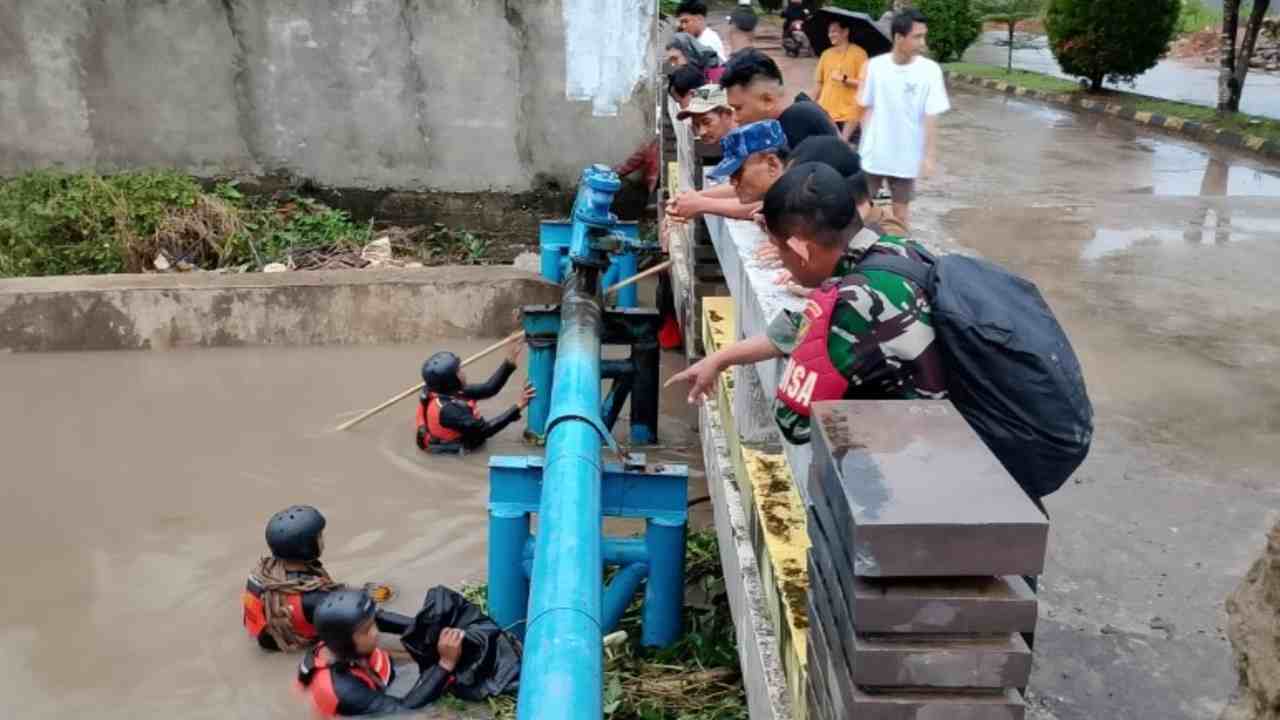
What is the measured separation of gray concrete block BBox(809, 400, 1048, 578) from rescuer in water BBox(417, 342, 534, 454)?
4.44 meters

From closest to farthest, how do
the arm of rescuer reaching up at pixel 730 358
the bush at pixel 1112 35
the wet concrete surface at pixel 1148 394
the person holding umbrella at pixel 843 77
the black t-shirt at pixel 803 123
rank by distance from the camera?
the arm of rescuer reaching up at pixel 730 358, the wet concrete surface at pixel 1148 394, the black t-shirt at pixel 803 123, the person holding umbrella at pixel 843 77, the bush at pixel 1112 35

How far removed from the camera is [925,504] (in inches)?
70.5

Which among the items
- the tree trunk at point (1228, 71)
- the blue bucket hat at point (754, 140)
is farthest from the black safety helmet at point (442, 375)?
the tree trunk at point (1228, 71)

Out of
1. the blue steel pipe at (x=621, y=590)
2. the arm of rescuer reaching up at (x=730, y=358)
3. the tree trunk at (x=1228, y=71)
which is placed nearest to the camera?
the arm of rescuer reaching up at (x=730, y=358)

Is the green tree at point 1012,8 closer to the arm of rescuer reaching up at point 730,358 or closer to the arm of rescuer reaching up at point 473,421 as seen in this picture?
the arm of rescuer reaching up at point 473,421

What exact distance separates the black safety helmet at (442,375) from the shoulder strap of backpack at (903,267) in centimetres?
420

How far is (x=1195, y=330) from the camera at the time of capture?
6.29 meters

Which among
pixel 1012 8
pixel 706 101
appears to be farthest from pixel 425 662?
pixel 1012 8

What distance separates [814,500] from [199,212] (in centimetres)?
800

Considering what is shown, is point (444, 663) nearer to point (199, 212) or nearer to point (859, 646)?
point (859, 646)

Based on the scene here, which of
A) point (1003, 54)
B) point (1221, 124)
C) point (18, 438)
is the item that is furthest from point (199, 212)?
point (1003, 54)

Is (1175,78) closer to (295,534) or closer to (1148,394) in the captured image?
(1148,394)

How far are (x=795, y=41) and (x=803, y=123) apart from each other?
59.4 ft

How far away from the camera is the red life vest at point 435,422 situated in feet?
20.9
